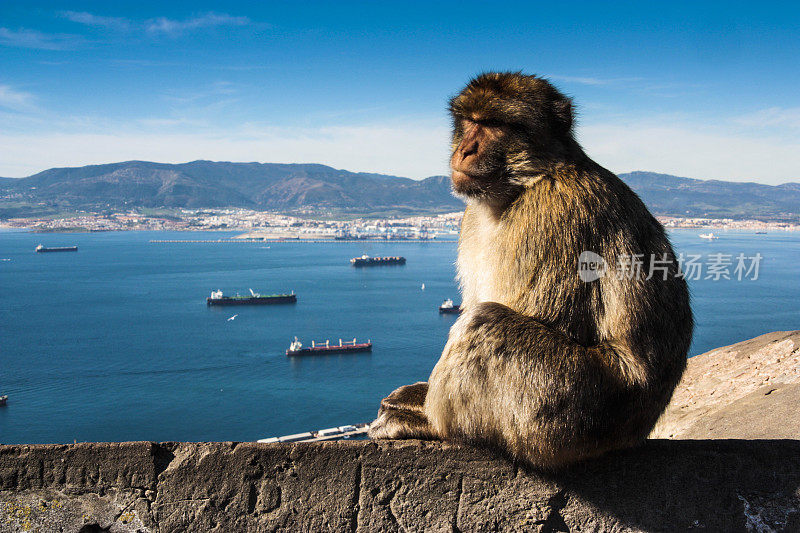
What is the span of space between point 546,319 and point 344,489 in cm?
76

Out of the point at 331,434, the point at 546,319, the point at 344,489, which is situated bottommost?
the point at 331,434

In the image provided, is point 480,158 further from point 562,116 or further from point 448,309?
point 448,309

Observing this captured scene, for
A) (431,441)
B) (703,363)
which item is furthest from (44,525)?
(703,363)

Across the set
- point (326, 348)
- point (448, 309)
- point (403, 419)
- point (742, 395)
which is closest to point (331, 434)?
point (326, 348)

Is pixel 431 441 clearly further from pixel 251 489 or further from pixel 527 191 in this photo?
pixel 527 191

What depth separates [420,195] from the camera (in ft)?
643

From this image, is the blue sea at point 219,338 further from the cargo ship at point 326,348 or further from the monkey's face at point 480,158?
the monkey's face at point 480,158

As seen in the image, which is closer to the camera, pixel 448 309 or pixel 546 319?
pixel 546 319

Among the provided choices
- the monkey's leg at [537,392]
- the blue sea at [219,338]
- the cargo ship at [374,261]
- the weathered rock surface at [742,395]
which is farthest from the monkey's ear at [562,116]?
the cargo ship at [374,261]

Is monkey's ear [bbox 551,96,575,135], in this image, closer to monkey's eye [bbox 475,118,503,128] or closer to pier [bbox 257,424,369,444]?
monkey's eye [bbox 475,118,503,128]

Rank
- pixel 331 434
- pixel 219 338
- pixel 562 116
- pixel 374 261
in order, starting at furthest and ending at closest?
pixel 374 261, pixel 219 338, pixel 331 434, pixel 562 116

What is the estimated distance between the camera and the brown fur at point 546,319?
5.41 ft

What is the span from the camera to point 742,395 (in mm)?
3848

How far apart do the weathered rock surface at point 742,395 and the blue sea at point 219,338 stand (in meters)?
20.1
